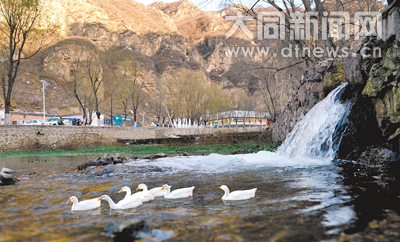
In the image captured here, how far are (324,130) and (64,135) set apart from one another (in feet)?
79.7

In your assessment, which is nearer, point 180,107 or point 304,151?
point 304,151

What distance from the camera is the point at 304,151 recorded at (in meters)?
10.7

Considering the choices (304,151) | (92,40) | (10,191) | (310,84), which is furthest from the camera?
(92,40)

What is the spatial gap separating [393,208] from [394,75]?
4.46 metres

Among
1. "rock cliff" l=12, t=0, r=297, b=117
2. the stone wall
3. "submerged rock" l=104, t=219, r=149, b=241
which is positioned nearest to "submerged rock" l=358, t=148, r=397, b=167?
"submerged rock" l=104, t=219, r=149, b=241

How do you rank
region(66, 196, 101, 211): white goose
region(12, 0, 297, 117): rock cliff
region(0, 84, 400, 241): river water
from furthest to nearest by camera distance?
region(12, 0, 297, 117): rock cliff
region(66, 196, 101, 211): white goose
region(0, 84, 400, 241): river water

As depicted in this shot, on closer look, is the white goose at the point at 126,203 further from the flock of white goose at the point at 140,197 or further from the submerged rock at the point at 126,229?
the submerged rock at the point at 126,229

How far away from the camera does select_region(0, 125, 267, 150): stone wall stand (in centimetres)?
2209

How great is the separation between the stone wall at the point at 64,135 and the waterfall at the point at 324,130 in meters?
22.5

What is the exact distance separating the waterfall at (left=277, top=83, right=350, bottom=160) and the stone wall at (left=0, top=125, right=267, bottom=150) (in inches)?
885

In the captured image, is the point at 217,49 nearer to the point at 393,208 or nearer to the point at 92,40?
the point at 92,40

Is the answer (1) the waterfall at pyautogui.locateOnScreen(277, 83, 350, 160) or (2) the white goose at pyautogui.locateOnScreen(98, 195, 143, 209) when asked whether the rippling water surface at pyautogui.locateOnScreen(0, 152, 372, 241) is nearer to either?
(2) the white goose at pyautogui.locateOnScreen(98, 195, 143, 209)

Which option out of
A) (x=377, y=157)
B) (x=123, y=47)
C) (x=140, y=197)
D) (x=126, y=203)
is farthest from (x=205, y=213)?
(x=123, y=47)

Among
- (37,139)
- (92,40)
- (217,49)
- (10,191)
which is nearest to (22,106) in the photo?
(92,40)
